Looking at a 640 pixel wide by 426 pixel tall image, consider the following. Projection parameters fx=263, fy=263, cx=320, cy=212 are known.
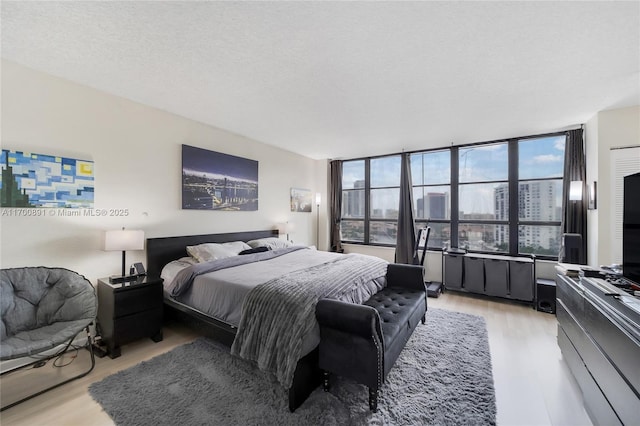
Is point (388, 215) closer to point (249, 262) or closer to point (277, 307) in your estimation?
point (249, 262)

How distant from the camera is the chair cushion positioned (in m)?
2.02

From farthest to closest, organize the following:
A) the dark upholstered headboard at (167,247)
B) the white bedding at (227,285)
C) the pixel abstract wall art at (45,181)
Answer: the dark upholstered headboard at (167,247) → the white bedding at (227,285) → the pixel abstract wall art at (45,181)

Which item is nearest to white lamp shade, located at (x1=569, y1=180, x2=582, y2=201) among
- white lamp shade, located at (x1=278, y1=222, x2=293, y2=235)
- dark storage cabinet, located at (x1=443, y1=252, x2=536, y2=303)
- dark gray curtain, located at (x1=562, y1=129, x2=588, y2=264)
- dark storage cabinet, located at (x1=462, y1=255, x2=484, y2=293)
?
dark gray curtain, located at (x1=562, y1=129, x2=588, y2=264)

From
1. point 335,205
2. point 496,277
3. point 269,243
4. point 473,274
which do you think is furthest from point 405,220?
point 269,243

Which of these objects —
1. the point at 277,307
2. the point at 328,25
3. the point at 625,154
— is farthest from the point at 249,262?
the point at 625,154

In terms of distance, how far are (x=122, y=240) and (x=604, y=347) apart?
4.01 meters

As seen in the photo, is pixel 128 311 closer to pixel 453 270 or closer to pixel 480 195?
pixel 453 270

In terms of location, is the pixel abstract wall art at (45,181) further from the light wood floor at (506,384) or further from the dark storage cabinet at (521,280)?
the dark storage cabinet at (521,280)

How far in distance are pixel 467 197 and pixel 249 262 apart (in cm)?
413

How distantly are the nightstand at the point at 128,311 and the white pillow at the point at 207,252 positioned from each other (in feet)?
1.93

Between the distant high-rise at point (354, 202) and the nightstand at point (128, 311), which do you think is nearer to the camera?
the nightstand at point (128, 311)

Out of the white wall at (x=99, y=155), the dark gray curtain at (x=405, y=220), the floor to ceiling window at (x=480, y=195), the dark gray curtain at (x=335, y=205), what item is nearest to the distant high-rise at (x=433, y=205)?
the floor to ceiling window at (x=480, y=195)

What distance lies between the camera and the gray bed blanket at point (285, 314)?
1.92m

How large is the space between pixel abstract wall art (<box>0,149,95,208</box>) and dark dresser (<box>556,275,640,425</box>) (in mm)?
4353
